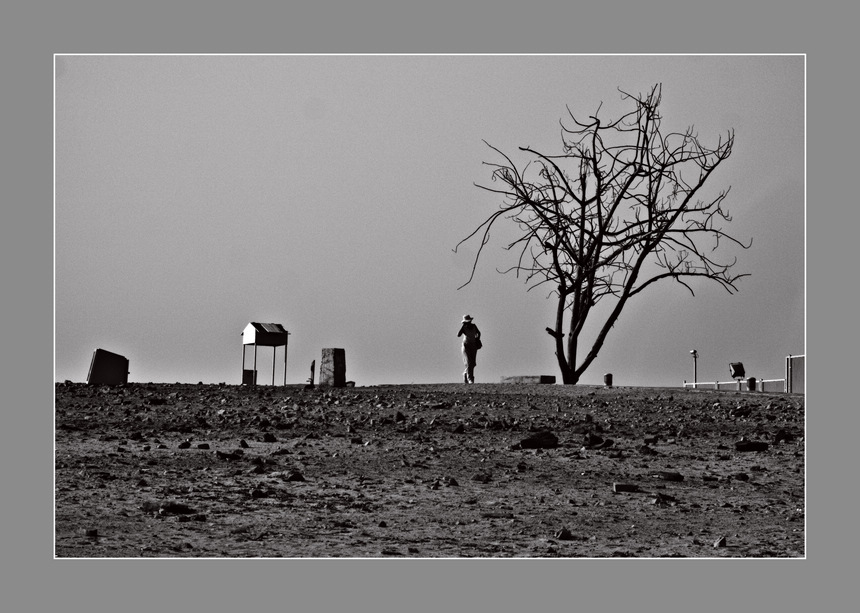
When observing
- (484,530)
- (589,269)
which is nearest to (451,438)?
(484,530)

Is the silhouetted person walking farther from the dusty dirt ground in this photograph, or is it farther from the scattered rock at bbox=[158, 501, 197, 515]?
the scattered rock at bbox=[158, 501, 197, 515]

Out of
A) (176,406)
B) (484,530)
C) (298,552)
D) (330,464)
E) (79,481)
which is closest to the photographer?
(298,552)

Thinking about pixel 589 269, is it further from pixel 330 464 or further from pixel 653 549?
pixel 653 549

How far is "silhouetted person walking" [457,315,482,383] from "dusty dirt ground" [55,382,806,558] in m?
2.99

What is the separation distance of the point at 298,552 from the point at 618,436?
638 centimetres

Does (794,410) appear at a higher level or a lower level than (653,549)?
higher

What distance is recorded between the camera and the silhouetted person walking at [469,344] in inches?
890

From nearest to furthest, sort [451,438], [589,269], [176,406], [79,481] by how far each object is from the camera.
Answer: [79,481] → [451,438] → [176,406] → [589,269]

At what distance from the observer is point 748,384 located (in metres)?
26.0

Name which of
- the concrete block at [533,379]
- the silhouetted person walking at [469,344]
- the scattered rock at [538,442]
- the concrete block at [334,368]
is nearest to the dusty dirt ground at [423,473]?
the scattered rock at [538,442]

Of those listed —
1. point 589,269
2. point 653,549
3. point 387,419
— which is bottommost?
point 653,549

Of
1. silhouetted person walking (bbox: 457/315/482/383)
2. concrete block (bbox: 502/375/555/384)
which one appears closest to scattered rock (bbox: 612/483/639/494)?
concrete block (bbox: 502/375/555/384)

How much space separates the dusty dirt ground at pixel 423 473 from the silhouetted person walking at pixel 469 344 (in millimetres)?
2985

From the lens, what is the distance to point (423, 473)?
14.1m
